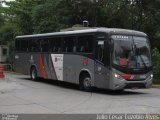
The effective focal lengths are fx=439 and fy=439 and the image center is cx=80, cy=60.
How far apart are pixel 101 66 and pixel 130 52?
4.78ft

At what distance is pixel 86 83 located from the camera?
21.2 m

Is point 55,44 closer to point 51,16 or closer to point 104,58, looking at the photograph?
point 104,58

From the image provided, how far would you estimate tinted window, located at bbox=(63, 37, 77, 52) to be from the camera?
2253cm

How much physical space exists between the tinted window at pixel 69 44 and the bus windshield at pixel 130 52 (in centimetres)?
328

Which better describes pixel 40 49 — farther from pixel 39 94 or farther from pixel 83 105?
pixel 83 105

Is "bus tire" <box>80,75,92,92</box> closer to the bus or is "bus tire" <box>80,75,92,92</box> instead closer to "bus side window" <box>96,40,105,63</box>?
the bus

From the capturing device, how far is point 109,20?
3762 cm

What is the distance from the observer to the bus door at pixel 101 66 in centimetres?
1967

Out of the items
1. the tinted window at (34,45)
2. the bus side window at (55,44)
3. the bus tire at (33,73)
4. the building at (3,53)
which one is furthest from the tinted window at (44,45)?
the building at (3,53)

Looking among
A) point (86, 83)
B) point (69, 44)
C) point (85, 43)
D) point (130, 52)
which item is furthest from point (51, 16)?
point (130, 52)

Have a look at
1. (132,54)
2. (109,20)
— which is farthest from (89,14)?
(132,54)

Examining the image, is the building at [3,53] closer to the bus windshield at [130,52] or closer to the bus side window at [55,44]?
the bus side window at [55,44]

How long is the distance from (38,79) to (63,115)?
15.9m

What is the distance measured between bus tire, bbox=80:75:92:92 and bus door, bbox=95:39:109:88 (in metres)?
0.75
